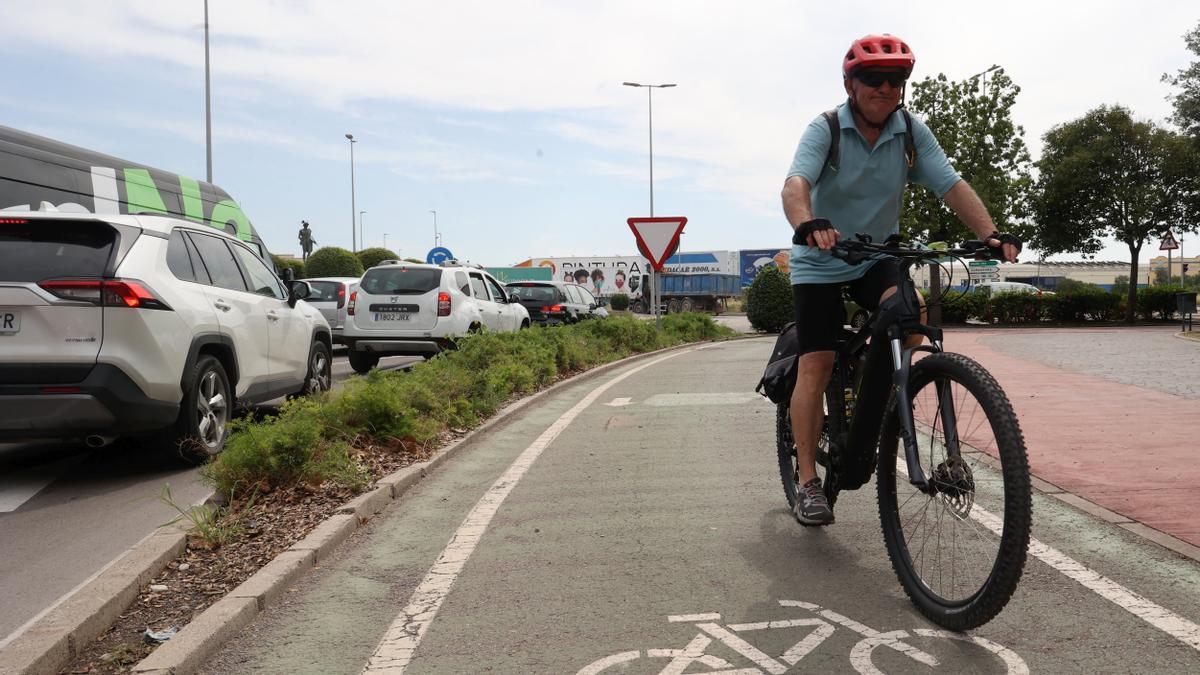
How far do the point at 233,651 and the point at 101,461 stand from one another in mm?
4516

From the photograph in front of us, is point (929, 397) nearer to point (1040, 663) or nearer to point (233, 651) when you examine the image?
point (1040, 663)

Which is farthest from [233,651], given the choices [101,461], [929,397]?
[101,461]

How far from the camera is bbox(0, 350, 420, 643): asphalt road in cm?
440

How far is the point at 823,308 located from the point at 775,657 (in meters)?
1.60

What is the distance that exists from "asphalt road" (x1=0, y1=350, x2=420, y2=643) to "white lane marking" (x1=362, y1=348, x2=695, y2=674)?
146cm

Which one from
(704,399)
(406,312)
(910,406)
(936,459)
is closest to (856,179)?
(910,406)

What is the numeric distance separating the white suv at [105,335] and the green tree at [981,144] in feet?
105

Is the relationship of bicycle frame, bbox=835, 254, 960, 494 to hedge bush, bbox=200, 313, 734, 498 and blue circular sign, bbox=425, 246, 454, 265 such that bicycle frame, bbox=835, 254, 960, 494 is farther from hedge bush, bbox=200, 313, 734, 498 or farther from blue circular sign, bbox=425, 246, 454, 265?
blue circular sign, bbox=425, 246, 454, 265

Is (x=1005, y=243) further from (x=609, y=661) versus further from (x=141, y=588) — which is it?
(x=141, y=588)

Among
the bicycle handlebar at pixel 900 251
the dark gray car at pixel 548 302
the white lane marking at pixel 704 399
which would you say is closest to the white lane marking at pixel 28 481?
the bicycle handlebar at pixel 900 251

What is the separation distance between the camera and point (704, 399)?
11055 millimetres

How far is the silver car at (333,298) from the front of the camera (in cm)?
1939

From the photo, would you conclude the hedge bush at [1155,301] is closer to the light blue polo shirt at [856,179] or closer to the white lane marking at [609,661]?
the light blue polo shirt at [856,179]

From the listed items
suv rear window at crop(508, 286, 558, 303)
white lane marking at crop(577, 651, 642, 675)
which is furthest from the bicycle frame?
suv rear window at crop(508, 286, 558, 303)
